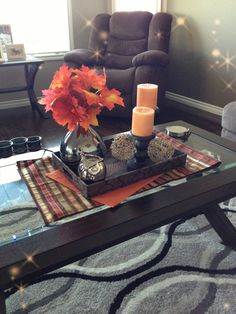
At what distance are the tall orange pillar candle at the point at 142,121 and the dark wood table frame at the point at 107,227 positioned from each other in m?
0.22

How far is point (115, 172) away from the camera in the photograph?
43.1 inches

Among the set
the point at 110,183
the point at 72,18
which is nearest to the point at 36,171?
the point at 110,183

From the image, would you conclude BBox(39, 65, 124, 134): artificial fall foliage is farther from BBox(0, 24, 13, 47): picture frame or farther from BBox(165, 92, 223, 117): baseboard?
BBox(0, 24, 13, 47): picture frame

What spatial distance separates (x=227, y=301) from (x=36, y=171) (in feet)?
2.69

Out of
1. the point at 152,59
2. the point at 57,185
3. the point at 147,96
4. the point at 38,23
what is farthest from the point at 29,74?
the point at 57,185

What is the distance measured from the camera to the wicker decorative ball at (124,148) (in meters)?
1.13

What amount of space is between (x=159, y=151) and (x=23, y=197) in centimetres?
49

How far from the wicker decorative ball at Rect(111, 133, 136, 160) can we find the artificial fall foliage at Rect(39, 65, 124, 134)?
0.16m

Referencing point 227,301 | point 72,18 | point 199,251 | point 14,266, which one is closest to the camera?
point 14,266

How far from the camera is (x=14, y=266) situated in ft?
2.35

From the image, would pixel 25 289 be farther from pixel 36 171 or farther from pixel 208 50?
pixel 208 50

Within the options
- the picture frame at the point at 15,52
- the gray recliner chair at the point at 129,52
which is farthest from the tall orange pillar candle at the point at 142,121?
the picture frame at the point at 15,52

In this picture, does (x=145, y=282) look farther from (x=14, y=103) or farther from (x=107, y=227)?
(x=14, y=103)

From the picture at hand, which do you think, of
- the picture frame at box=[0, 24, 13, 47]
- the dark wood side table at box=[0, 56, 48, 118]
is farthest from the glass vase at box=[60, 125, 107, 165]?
the picture frame at box=[0, 24, 13, 47]
